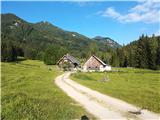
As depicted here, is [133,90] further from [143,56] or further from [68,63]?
[143,56]

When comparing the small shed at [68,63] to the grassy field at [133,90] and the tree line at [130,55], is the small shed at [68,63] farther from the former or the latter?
the grassy field at [133,90]

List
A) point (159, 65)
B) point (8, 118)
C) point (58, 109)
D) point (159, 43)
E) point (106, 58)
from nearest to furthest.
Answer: point (8, 118) < point (58, 109) < point (159, 65) < point (159, 43) < point (106, 58)

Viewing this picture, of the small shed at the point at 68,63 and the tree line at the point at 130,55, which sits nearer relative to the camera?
the small shed at the point at 68,63

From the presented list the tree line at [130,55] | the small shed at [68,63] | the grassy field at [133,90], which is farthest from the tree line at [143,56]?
the grassy field at [133,90]

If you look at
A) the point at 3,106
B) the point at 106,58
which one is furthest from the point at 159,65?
the point at 3,106

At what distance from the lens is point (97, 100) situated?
24.5m

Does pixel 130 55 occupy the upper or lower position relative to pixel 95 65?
upper

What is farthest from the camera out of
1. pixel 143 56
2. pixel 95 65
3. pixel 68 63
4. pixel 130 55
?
pixel 130 55

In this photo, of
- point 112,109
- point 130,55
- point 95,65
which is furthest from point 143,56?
point 112,109

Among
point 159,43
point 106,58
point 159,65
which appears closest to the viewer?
point 159,65

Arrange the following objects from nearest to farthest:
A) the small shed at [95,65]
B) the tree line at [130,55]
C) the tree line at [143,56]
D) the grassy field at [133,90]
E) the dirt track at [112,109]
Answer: the dirt track at [112,109], the grassy field at [133,90], the small shed at [95,65], the tree line at [143,56], the tree line at [130,55]

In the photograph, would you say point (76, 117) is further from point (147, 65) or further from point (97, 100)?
point (147, 65)

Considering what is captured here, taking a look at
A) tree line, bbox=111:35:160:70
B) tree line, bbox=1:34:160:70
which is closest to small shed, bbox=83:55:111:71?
tree line, bbox=111:35:160:70

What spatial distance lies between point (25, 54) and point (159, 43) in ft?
323
